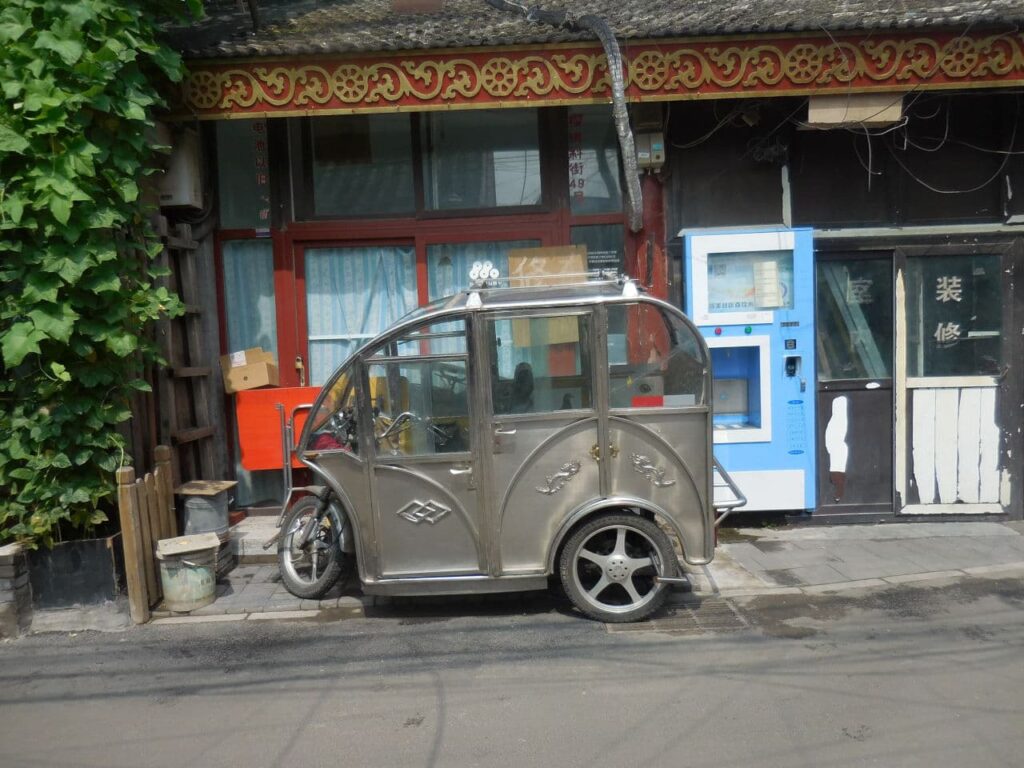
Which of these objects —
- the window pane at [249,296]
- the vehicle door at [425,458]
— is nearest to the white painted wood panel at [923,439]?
the vehicle door at [425,458]

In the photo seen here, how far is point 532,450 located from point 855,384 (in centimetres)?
371

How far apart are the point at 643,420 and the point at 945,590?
2.64m

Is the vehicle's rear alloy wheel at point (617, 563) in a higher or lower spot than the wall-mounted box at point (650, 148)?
lower

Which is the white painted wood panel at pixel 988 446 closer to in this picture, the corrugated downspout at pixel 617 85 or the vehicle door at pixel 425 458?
the corrugated downspout at pixel 617 85

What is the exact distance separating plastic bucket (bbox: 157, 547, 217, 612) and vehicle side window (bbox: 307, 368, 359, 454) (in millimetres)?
1236

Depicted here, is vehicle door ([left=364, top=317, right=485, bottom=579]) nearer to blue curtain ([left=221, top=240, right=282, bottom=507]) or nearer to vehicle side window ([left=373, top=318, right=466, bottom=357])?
vehicle side window ([left=373, top=318, right=466, bottom=357])

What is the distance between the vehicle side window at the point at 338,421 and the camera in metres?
5.73

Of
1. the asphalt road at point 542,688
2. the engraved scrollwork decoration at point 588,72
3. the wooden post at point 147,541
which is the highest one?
the engraved scrollwork decoration at point 588,72

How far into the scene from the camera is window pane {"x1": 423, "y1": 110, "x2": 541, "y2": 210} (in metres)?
8.08

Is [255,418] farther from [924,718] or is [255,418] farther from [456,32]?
[924,718]

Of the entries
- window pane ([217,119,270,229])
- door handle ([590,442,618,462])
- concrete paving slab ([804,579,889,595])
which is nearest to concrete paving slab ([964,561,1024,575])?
concrete paving slab ([804,579,889,595])

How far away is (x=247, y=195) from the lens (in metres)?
8.05

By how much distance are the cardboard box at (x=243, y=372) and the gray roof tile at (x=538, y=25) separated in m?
2.67

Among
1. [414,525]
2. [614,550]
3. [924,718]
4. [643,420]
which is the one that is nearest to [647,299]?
[643,420]
